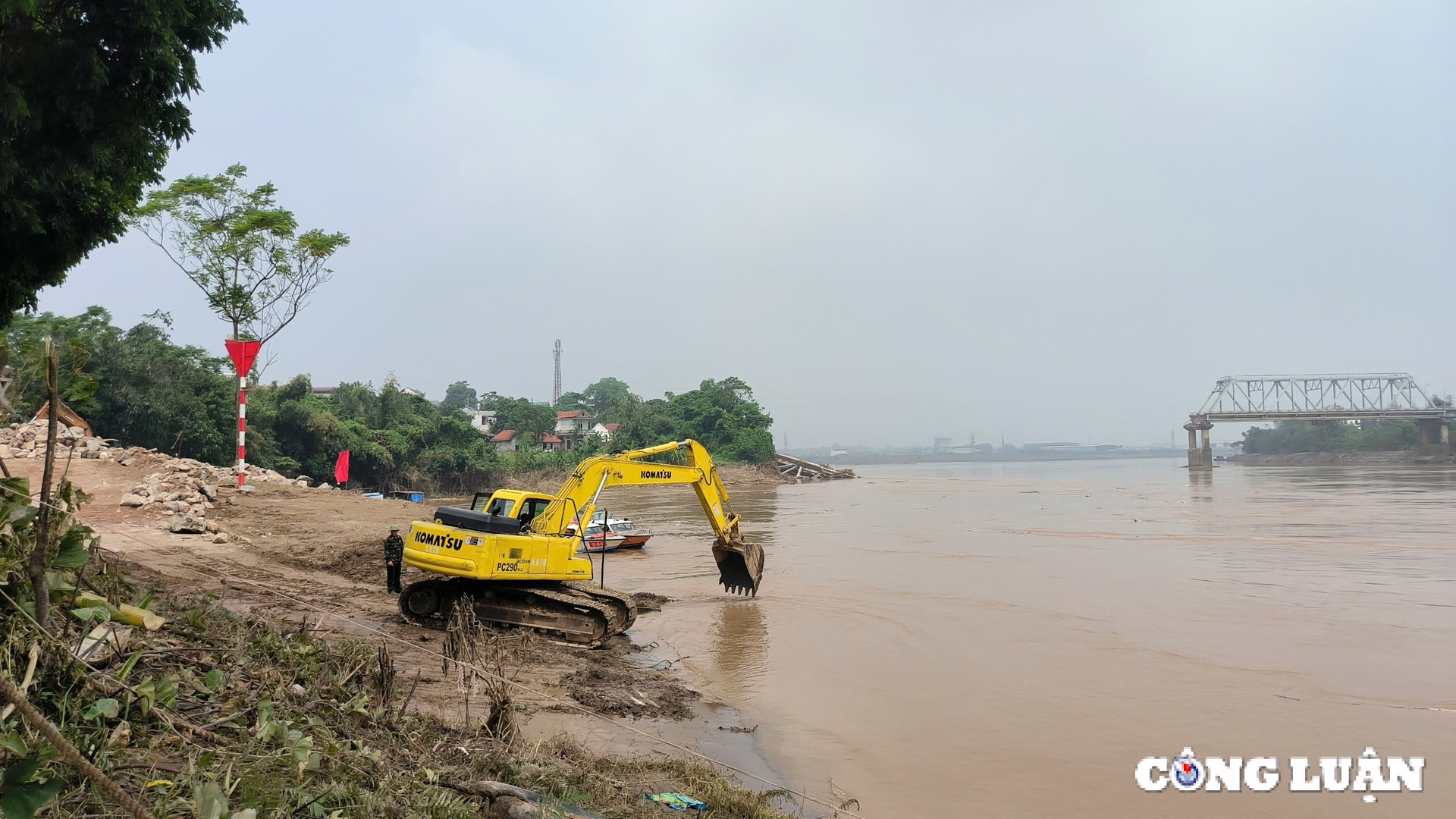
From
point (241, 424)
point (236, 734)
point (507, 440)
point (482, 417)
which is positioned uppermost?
point (482, 417)

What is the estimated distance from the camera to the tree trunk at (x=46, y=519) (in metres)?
3.23

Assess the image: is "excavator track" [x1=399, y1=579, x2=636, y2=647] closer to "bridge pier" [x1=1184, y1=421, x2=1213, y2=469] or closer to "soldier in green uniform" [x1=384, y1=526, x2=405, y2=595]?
"soldier in green uniform" [x1=384, y1=526, x2=405, y2=595]

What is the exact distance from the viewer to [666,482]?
14.6 meters

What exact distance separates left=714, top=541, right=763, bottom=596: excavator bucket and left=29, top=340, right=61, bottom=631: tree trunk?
39.5ft

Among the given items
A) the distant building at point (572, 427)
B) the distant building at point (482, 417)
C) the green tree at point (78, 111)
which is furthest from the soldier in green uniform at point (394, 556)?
the distant building at point (482, 417)

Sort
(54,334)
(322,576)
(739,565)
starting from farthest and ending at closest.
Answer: (54,334)
(322,576)
(739,565)

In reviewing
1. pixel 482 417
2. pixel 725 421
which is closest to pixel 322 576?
pixel 725 421

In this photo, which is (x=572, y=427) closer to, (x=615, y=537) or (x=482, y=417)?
(x=482, y=417)

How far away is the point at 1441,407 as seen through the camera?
3580 inches

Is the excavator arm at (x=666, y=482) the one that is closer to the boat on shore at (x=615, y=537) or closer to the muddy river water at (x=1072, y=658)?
the muddy river water at (x=1072, y=658)

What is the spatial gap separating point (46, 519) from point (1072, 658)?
1183 cm

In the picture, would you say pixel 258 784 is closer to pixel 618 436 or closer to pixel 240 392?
pixel 240 392

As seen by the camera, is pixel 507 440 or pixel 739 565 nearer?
pixel 739 565

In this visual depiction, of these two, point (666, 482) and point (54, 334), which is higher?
point (54, 334)
